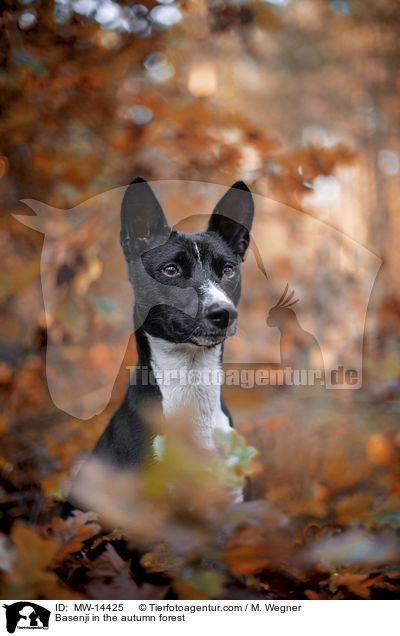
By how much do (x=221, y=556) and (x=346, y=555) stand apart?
548 mm

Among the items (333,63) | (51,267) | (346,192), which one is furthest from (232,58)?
(51,267)

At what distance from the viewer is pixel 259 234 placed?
2484 millimetres

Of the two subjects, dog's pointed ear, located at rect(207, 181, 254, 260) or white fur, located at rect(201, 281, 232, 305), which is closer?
white fur, located at rect(201, 281, 232, 305)

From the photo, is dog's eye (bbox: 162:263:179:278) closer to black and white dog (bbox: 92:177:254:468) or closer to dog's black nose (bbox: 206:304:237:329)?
black and white dog (bbox: 92:177:254:468)

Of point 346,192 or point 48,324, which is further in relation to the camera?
point 346,192

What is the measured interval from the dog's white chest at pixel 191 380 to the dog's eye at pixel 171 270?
0.85 feet

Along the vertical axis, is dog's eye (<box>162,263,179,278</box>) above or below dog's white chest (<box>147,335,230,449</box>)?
above

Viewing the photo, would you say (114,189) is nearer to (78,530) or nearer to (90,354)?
(90,354)

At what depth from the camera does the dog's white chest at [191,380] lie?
1873 mm

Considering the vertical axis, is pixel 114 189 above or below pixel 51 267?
above

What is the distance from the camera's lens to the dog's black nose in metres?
1.67
